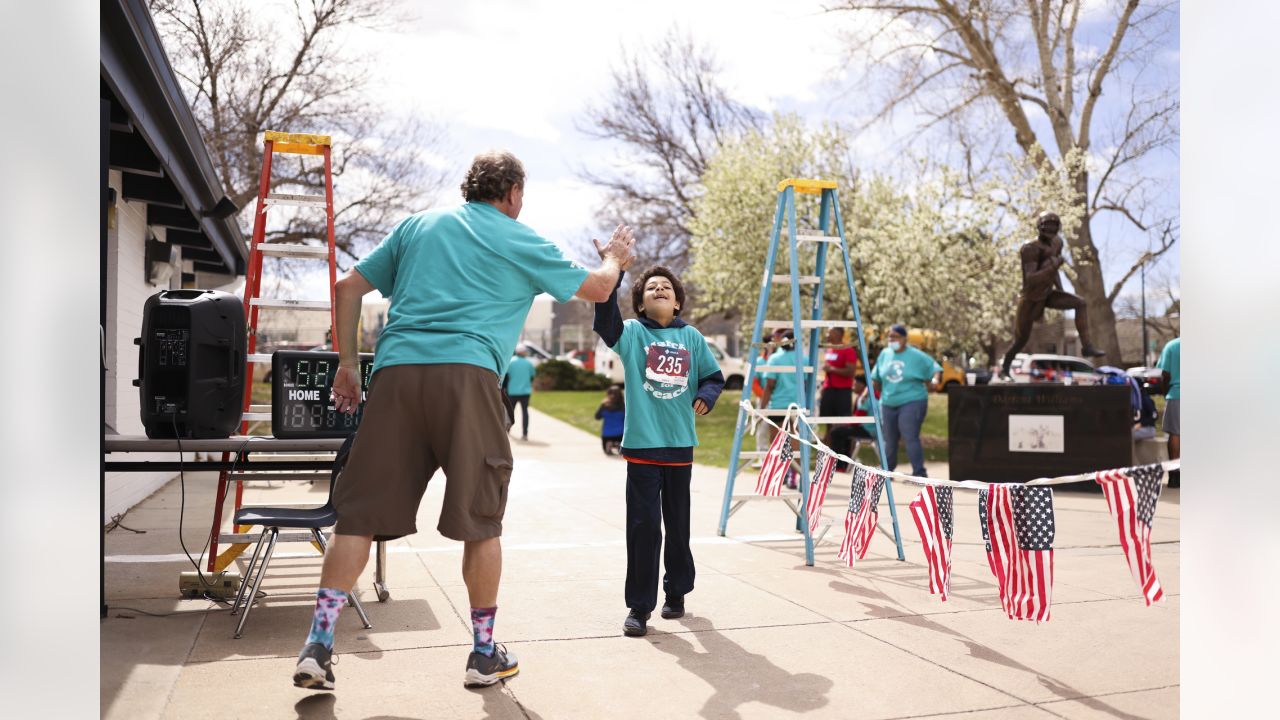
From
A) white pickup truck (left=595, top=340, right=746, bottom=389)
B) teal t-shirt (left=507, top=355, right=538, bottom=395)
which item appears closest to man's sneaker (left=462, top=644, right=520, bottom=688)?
teal t-shirt (left=507, top=355, right=538, bottom=395)

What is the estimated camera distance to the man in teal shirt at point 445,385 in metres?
3.75

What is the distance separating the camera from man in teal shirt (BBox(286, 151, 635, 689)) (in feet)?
12.3

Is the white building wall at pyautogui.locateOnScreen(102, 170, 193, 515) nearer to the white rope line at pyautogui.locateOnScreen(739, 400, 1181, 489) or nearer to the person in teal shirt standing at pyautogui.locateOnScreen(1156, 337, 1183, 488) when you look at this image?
the white rope line at pyautogui.locateOnScreen(739, 400, 1181, 489)

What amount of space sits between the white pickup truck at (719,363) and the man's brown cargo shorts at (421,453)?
25.5 metres

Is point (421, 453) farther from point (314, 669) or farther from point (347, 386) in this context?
point (314, 669)

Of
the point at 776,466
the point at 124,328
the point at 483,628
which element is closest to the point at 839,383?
the point at 776,466

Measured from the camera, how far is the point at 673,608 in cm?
531

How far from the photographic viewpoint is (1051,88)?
922 inches

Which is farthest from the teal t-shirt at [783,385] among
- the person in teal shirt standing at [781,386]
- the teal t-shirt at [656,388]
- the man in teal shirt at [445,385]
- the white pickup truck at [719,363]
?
the white pickup truck at [719,363]

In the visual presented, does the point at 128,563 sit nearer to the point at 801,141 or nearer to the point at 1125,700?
the point at 1125,700

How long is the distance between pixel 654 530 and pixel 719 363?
27.2 m

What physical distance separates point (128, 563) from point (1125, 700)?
5.70 metres
